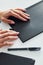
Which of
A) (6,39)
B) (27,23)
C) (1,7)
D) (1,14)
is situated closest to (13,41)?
(6,39)

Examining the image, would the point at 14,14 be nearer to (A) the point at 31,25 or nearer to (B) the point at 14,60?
(A) the point at 31,25

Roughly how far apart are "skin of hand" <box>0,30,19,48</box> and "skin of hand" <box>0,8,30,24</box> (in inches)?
3.4

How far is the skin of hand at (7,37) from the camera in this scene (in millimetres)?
1099

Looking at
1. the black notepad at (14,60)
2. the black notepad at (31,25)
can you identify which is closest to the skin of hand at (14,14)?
the black notepad at (31,25)

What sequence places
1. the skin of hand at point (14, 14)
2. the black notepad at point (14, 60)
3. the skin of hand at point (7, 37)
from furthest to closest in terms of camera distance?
the skin of hand at point (14, 14)
the skin of hand at point (7, 37)
the black notepad at point (14, 60)

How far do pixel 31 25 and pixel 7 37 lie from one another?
172 mm

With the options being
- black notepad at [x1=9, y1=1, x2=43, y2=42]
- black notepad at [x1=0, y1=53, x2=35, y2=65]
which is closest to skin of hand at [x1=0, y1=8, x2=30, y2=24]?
black notepad at [x1=9, y1=1, x2=43, y2=42]

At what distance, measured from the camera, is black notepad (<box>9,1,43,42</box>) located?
1.10m

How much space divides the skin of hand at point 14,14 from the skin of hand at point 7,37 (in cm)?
9

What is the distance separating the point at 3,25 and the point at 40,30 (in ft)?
0.86

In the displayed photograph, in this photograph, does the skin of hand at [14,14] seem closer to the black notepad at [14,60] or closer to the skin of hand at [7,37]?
the skin of hand at [7,37]

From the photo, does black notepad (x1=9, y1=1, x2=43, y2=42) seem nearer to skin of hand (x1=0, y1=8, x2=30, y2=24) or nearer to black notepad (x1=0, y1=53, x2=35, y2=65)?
skin of hand (x1=0, y1=8, x2=30, y2=24)

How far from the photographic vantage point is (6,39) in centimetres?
112

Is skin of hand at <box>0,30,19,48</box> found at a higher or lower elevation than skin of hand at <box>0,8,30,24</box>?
lower
